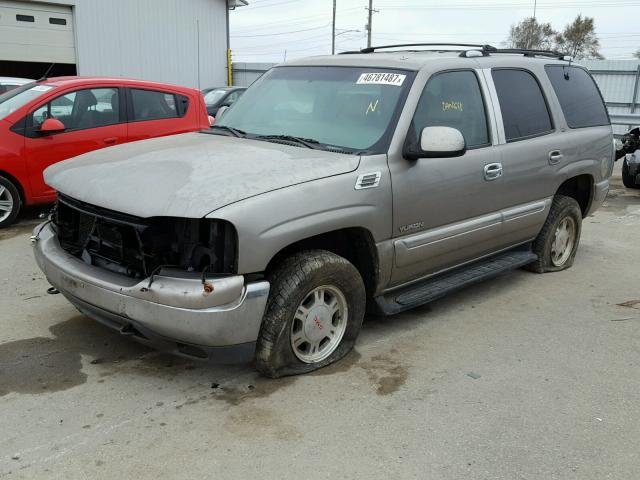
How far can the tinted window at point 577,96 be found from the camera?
5.57m

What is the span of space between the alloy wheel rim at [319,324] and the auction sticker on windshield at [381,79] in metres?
1.46

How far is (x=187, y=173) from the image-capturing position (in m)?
3.46

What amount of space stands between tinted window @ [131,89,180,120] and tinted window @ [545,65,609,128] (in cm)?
478

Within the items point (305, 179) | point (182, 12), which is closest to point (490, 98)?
point (305, 179)

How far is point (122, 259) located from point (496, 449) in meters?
2.14

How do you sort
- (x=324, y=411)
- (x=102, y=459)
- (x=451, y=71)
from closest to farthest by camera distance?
(x=102, y=459) → (x=324, y=411) → (x=451, y=71)

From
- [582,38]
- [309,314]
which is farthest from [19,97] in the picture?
[582,38]

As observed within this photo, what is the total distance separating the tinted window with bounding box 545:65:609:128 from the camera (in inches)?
219

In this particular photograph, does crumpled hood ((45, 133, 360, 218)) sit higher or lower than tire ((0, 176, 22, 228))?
higher

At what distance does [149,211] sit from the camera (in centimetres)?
312

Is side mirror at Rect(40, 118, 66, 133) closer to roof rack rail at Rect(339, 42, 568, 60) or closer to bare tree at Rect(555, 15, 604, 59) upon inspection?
roof rack rail at Rect(339, 42, 568, 60)

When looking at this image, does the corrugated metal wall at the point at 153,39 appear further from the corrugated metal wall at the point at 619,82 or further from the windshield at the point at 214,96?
the corrugated metal wall at the point at 619,82

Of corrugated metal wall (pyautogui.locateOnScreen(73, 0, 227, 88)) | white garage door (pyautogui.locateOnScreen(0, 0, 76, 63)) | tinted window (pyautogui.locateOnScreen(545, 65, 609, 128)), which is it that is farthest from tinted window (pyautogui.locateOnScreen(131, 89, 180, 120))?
white garage door (pyautogui.locateOnScreen(0, 0, 76, 63))

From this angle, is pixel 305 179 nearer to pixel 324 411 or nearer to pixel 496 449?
pixel 324 411
